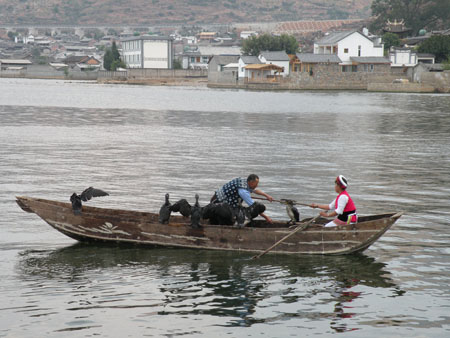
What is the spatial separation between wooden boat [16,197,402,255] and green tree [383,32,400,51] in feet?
427

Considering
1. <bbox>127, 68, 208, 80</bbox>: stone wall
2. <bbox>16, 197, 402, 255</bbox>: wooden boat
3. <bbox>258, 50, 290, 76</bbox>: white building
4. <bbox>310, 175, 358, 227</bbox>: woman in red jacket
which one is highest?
<bbox>258, 50, 290, 76</bbox>: white building

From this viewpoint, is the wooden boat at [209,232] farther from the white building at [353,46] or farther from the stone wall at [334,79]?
the white building at [353,46]

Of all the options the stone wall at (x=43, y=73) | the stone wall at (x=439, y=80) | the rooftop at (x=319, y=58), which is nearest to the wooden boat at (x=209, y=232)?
the stone wall at (x=439, y=80)

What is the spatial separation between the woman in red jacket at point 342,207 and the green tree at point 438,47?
348 feet

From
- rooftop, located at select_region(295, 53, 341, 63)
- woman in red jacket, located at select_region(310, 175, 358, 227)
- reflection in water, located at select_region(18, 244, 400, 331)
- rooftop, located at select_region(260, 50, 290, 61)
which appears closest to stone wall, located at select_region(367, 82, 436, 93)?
rooftop, located at select_region(295, 53, 341, 63)

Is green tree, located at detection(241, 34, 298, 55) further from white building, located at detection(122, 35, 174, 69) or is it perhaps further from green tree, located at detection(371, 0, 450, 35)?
green tree, located at detection(371, 0, 450, 35)

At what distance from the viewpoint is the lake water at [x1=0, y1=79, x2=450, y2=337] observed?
11.1 meters

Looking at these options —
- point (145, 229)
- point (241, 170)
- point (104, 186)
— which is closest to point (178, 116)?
point (241, 170)

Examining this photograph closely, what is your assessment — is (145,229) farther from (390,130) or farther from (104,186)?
(390,130)

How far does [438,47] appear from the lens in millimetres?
116062

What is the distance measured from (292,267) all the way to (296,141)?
25812 mm

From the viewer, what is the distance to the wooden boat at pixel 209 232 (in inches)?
579

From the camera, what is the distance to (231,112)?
63.5m

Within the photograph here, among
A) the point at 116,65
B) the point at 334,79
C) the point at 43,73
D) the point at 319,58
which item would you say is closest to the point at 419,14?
the point at 334,79
